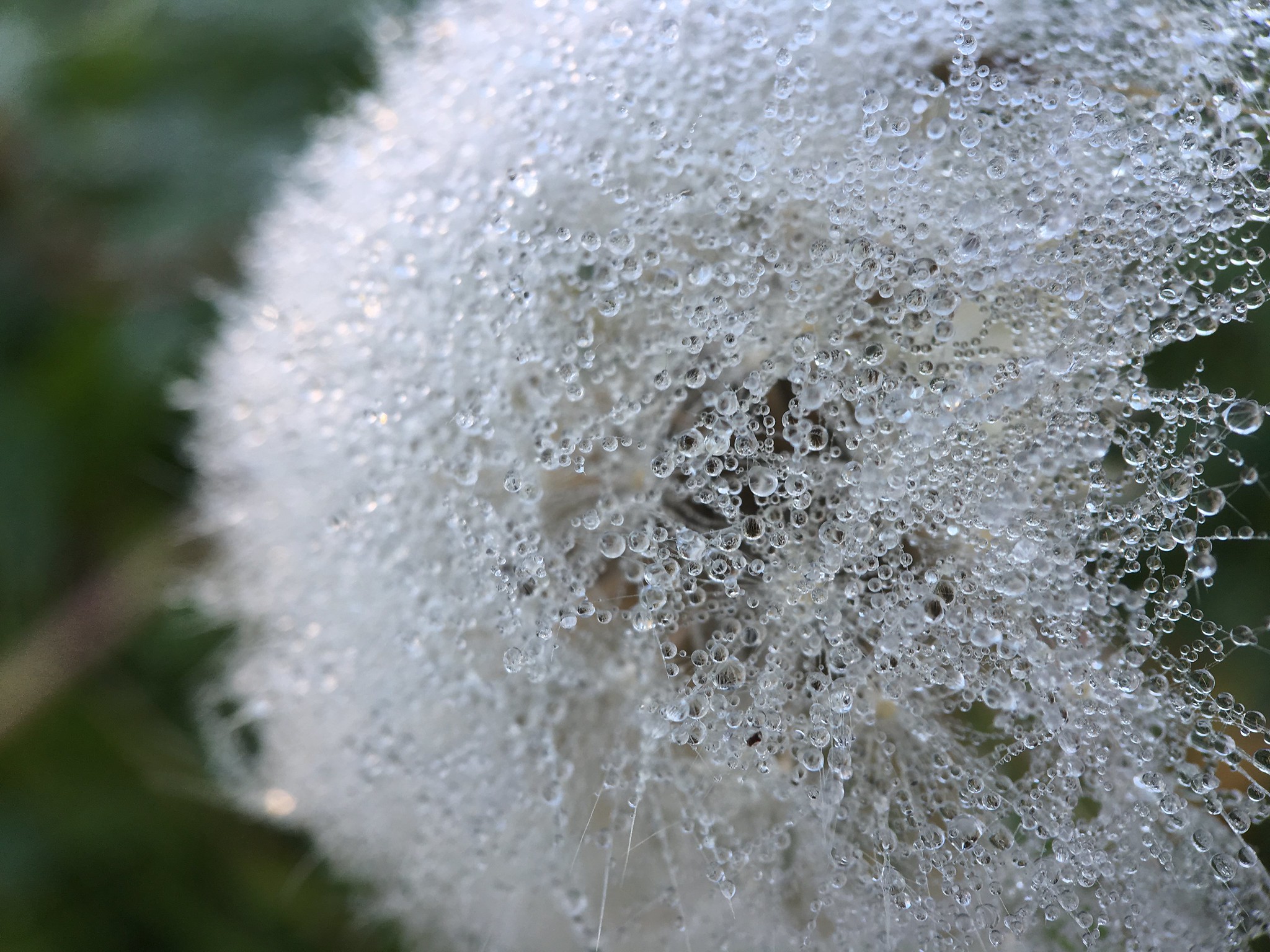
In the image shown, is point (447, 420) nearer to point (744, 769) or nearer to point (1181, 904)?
point (744, 769)

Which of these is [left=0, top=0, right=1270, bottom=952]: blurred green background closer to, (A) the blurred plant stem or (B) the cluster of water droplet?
(A) the blurred plant stem

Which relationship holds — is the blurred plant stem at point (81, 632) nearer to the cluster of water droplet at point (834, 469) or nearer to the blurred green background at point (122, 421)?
the blurred green background at point (122, 421)

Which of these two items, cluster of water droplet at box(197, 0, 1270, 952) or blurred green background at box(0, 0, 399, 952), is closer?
cluster of water droplet at box(197, 0, 1270, 952)

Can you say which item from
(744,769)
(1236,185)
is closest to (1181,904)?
(744,769)

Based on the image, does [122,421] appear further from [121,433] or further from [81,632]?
[81,632]

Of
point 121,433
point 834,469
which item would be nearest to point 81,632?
point 121,433

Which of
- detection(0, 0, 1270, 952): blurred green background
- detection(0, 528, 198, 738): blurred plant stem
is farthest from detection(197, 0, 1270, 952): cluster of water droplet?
detection(0, 528, 198, 738): blurred plant stem
